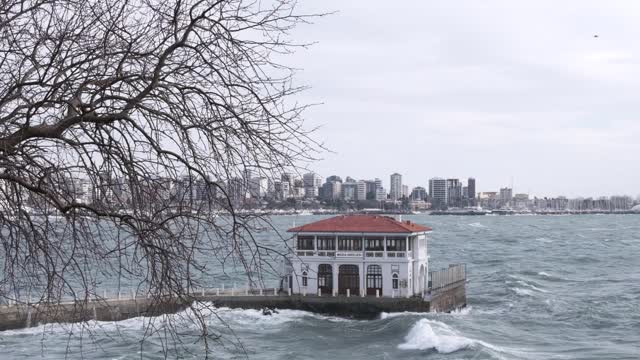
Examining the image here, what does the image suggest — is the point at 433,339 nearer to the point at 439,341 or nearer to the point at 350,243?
the point at 439,341

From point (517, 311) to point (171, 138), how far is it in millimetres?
57754

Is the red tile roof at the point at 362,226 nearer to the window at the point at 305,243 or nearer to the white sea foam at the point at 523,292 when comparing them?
the window at the point at 305,243

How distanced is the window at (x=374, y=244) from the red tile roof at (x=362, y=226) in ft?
2.21

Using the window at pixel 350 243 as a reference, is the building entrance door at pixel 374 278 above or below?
below

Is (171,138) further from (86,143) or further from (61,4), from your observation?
(61,4)

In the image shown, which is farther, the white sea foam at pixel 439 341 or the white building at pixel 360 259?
the white building at pixel 360 259

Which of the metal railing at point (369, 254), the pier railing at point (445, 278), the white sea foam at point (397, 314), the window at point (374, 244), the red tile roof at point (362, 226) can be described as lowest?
the white sea foam at point (397, 314)

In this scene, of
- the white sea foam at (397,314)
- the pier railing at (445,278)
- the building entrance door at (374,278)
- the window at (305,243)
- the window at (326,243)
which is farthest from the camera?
the pier railing at (445,278)

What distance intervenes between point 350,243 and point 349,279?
225cm

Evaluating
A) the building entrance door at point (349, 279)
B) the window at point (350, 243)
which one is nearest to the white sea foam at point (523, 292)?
the window at point (350, 243)

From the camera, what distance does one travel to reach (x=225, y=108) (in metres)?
6.75

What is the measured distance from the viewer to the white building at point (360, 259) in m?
54.2

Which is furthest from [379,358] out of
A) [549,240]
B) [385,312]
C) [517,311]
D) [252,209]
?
[549,240]

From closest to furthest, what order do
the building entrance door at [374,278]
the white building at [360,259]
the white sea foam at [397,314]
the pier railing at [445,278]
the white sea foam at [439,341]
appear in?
the white sea foam at [439,341] < the white sea foam at [397,314] < the white building at [360,259] < the building entrance door at [374,278] < the pier railing at [445,278]
